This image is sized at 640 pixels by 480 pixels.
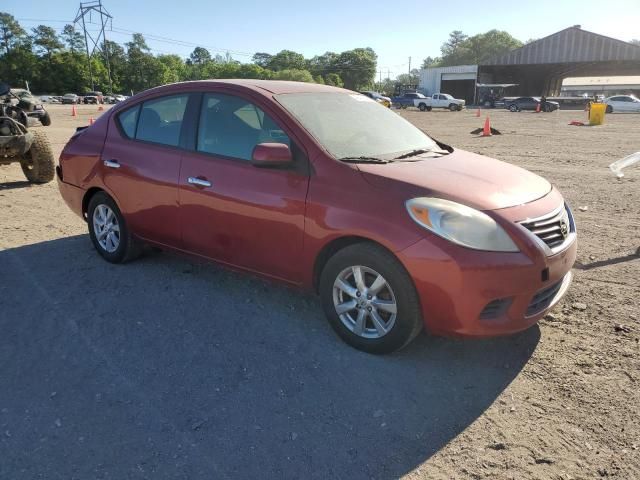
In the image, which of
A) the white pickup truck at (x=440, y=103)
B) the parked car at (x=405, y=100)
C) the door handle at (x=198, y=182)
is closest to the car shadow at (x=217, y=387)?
the door handle at (x=198, y=182)

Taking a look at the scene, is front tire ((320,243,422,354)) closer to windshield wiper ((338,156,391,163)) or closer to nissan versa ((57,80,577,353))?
nissan versa ((57,80,577,353))

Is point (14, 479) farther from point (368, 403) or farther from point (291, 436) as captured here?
point (368, 403)

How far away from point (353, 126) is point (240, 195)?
1017 millimetres

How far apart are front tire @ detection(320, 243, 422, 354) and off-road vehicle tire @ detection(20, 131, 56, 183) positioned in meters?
6.95

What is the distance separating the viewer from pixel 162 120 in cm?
445

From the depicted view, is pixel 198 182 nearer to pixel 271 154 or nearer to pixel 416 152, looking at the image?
pixel 271 154

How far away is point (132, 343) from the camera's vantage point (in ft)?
11.6

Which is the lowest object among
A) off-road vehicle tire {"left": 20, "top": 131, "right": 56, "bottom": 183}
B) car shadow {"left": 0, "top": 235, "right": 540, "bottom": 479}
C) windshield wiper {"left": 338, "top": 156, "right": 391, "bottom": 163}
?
car shadow {"left": 0, "top": 235, "right": 540, "bottom": 479}

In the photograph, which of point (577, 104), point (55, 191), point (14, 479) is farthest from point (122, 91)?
point (14, 479)

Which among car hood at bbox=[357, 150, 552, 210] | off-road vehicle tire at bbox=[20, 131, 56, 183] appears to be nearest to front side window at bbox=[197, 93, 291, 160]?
car hood at bbox=[357, 150, 552, 210]

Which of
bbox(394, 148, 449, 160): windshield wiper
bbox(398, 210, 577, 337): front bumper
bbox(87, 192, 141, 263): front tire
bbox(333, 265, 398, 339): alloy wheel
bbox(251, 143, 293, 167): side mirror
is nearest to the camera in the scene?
bbox(398, 210, 577, 337): front bumper

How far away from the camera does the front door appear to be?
352cm

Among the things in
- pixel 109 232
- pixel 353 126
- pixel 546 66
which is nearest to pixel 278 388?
pixel 353 126

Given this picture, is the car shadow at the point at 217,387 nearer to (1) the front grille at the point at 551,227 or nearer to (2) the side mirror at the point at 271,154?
(1) the front grille at the point at 551,227
